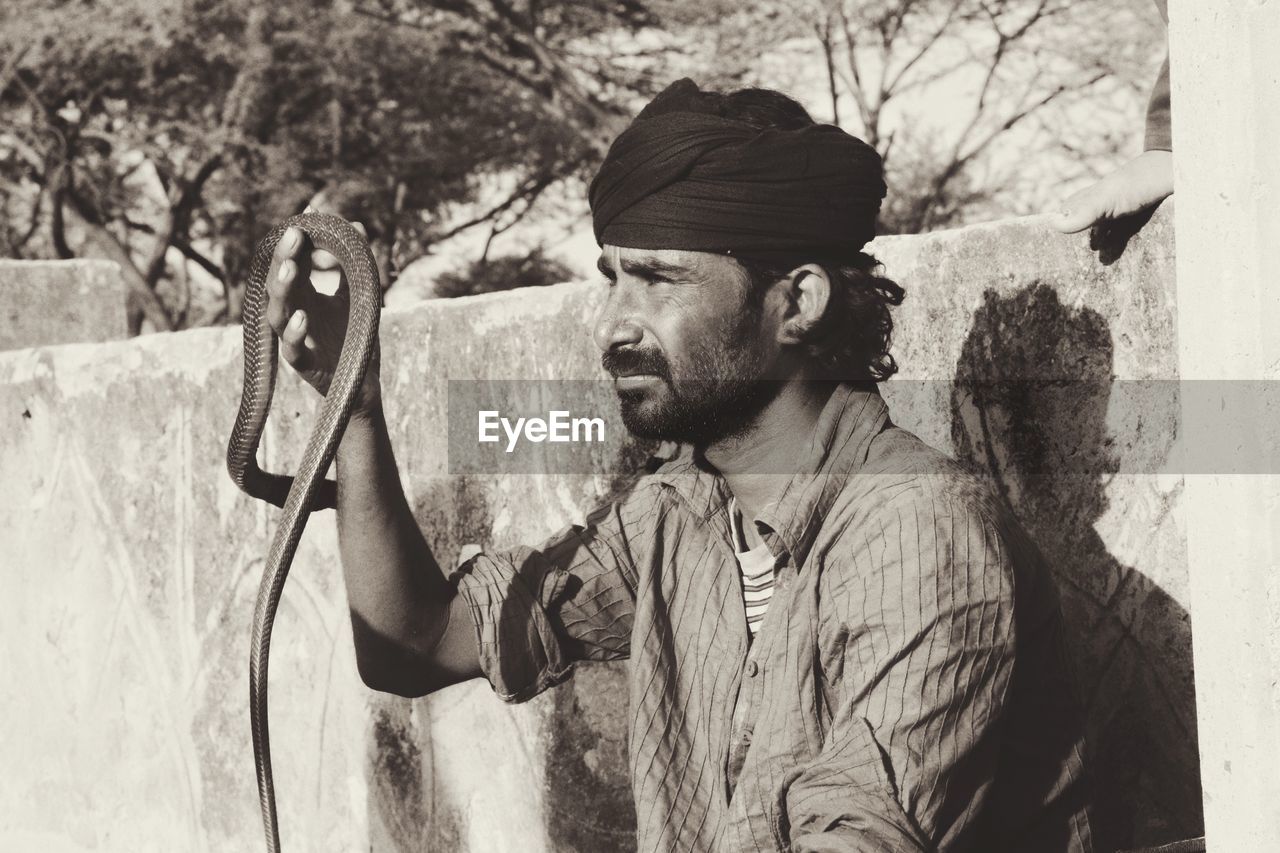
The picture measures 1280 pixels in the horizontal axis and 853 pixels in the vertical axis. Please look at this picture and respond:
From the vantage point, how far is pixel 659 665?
225cm

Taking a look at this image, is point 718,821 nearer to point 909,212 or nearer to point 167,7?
point 909,212

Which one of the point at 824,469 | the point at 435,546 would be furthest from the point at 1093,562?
the point at 435,546

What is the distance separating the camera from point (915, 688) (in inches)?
69.3

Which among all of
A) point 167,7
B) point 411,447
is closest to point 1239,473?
point 411,447

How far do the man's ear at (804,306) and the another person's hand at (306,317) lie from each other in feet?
1.89

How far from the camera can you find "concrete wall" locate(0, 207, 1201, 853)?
232cm

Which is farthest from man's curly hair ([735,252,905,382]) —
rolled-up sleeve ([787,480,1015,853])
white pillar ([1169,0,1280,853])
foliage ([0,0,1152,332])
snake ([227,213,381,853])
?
foliage ([0,0,1152,332])

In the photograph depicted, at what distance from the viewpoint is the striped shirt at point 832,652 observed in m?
1.76

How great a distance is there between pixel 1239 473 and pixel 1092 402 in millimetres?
999

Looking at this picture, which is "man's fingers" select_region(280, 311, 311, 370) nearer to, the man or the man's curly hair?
the man

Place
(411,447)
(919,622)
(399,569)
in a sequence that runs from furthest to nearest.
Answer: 1. (411,447)
2. (399,569)
3. (919,622)

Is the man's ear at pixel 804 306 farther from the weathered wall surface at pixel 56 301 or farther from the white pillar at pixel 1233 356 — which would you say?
the weathered wall surface at pixel 56 301

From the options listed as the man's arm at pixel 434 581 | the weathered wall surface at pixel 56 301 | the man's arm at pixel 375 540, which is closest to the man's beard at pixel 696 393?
the man's arm at pixel 434 581

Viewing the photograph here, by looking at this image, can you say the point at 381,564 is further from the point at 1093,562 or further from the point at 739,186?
the point at 1093,562
